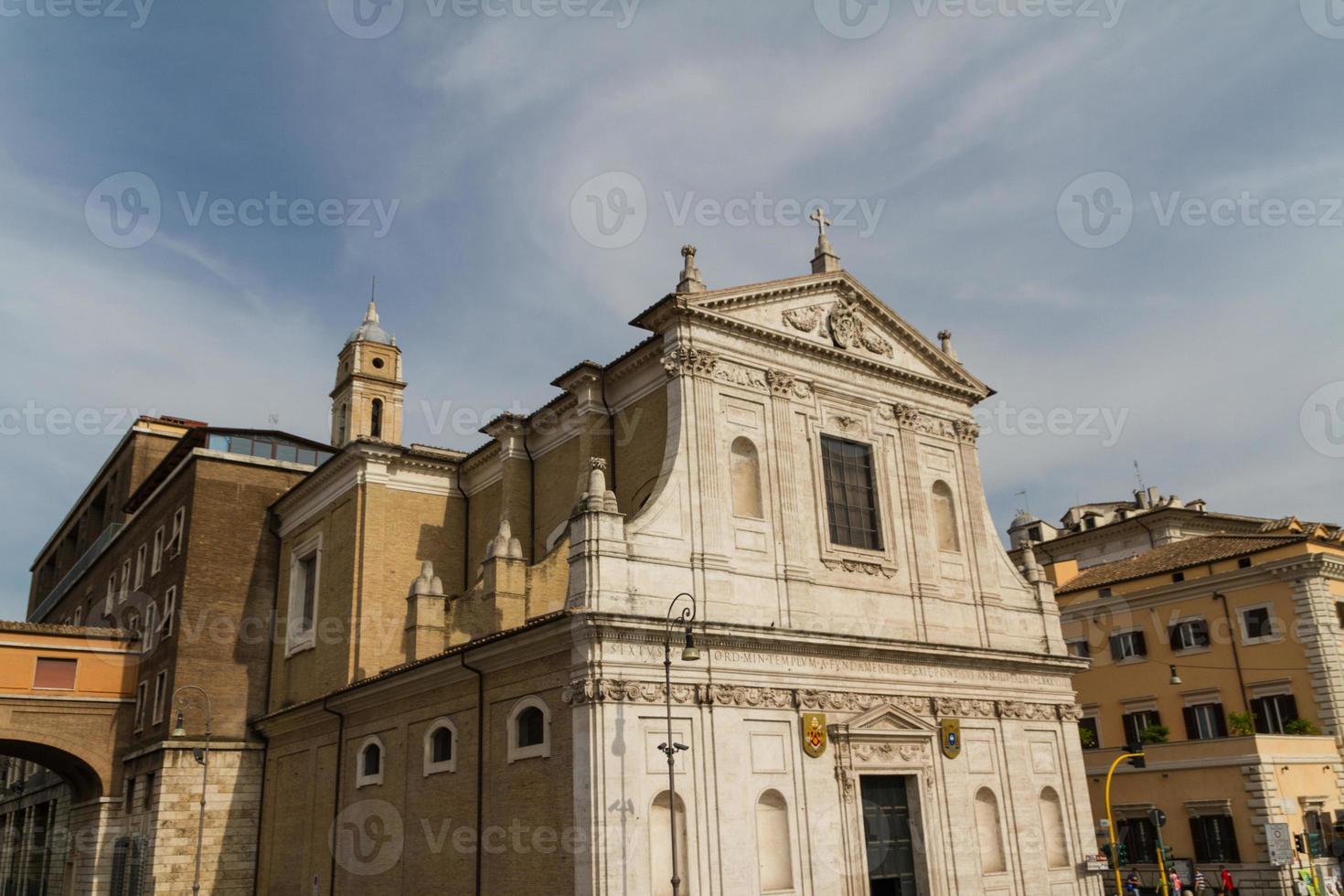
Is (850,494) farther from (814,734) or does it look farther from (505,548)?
(505,548)

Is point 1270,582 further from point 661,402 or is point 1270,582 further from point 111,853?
point 111,853

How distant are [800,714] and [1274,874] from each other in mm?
18841

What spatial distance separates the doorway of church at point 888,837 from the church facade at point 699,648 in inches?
2.4

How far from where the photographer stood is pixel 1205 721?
118 ft

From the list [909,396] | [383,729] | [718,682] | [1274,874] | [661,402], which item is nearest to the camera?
[718,682]

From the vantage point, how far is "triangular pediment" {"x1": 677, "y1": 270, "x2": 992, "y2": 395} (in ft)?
79.3

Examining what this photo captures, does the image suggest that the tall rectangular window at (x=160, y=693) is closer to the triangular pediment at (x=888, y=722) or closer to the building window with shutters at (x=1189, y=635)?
the triangular pediment at (x=888, y=722)

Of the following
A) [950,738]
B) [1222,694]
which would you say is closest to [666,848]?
[950,738]

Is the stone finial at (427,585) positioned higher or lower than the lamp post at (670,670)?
higher

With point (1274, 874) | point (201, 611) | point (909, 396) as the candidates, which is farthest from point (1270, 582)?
point (201, 611)

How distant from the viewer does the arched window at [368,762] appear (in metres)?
25.4

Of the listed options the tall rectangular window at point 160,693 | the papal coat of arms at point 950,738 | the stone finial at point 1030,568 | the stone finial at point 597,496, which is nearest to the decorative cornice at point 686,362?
the stone finial at point 597,496

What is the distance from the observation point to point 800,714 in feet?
70.1

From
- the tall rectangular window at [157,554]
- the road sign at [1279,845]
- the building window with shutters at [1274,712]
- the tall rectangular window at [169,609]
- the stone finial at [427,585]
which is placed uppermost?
the tall rectangular window at [157,554]
